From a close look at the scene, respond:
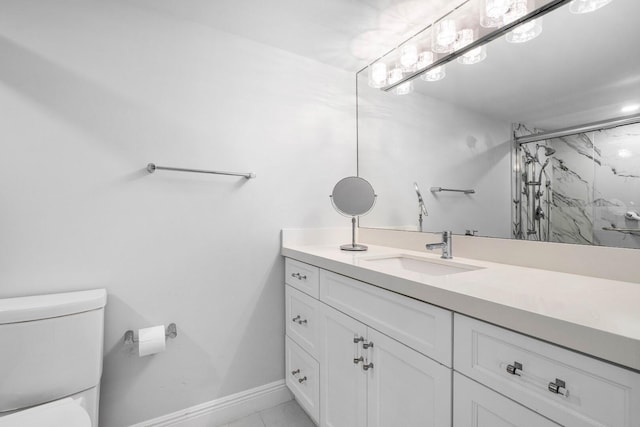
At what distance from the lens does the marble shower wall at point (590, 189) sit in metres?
0.87

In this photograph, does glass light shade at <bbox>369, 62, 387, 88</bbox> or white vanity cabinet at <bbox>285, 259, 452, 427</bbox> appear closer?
white vanity cabinet at <bbox>285, 259, 452, 427</bbox>

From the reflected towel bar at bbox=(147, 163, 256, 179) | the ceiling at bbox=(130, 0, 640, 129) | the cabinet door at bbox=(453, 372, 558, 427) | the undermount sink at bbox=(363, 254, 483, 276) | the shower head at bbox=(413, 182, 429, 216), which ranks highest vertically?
the ceiling at bbox=(130, 0, 640, 129)

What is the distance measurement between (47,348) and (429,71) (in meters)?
2.07

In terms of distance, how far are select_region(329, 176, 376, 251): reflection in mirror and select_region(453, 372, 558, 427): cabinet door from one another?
1.09 meters

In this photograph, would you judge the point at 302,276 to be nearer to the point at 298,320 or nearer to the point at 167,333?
the point at 298,320

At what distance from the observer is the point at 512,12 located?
3.91ft

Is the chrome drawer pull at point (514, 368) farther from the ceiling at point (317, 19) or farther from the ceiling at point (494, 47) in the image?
the ceiling at point (317, 19)

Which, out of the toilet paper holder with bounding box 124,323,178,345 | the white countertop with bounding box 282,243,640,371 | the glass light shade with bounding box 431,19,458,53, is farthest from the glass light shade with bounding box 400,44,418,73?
the toilet paper holder with bounding box 124,323,178,345

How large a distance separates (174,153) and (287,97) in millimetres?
735

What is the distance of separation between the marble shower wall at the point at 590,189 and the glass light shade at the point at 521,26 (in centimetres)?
36

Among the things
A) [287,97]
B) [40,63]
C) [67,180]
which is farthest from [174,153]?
[287,97]

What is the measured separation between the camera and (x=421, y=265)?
4.67ft

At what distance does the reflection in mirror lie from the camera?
1.78m

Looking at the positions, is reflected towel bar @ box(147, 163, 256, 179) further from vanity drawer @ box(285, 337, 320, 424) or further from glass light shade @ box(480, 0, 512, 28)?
glass light shade @ box(480, 0, 512, 28)
